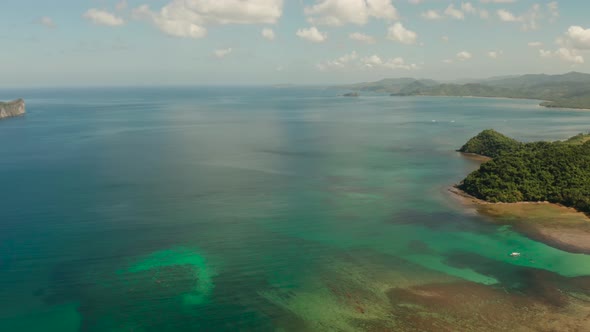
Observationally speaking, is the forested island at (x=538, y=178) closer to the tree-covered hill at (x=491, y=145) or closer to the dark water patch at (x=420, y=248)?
the dark water patch at (x=420, y=248)

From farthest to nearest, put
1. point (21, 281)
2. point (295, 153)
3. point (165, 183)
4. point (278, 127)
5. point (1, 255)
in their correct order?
point (278, 127)
point (295, 153)
point (165, 183)
point (1, 255)
point (21, 281)

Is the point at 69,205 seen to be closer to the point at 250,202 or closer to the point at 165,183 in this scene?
the point at 165,183

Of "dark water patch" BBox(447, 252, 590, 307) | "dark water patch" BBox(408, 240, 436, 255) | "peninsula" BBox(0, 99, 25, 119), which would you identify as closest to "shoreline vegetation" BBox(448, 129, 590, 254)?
"dark water patch" BBox(447, 252, 590, 307)

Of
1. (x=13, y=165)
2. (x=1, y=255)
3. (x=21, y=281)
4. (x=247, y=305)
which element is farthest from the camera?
(x=13, y=165)

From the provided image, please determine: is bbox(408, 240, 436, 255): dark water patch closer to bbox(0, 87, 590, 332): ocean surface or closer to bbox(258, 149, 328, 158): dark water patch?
bbox(0, 87, 590, 332): ocean surface

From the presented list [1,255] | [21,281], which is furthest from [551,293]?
[1,255]

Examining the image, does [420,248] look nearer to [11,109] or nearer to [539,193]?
[539,193]
